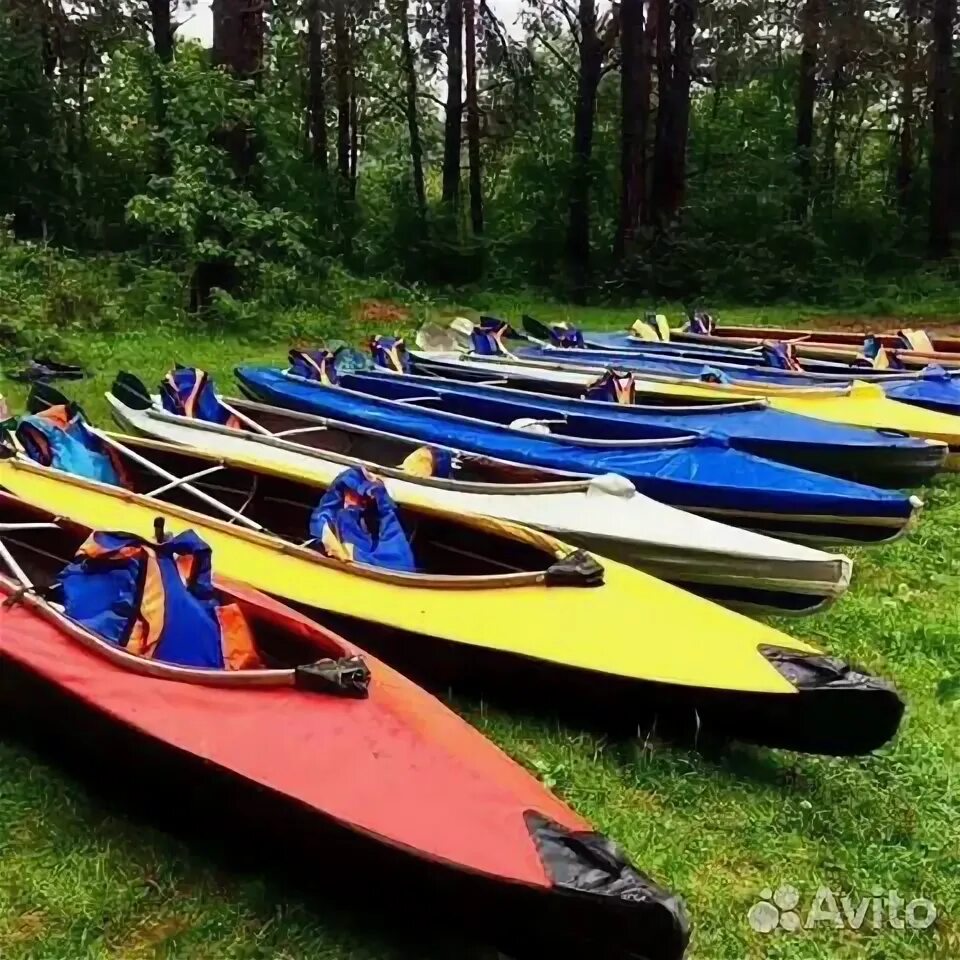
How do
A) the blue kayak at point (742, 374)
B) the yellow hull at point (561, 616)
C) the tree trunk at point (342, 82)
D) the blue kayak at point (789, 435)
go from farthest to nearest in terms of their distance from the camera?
the tree trunk at point (342, 82), the blue kayak at point (742, 374), the blue kayak at point (789, 435), the yellow hull at point (561, 616)

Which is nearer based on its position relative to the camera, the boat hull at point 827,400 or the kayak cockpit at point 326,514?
the kayak cockpit at point 326,514

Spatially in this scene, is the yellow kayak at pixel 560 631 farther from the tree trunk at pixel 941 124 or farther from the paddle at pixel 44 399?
the tree trunk at pixel 941 124

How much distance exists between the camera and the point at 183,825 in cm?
329

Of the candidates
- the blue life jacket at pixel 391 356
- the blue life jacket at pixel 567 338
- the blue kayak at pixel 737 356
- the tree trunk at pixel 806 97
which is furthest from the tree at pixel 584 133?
the blue life jacket at pixel 391 356

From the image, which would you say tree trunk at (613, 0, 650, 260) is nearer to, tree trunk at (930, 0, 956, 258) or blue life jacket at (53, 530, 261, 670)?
tree trunk at (930, 0, 956, 258)

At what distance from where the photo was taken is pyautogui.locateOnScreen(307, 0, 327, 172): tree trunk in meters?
19.5

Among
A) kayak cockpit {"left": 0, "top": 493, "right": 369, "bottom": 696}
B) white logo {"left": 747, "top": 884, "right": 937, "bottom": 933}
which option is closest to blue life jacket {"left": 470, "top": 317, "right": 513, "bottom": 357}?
kayak cockpit {"left": 0, "top": 493, "right": 369, "bottom": 696}

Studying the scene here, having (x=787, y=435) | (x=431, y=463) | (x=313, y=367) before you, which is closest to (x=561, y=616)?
(x=431, y=463)

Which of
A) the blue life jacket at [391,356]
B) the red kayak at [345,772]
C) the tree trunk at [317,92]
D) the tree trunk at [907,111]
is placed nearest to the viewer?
the red kayak at [345,772]

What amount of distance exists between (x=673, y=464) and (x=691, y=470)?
0.12m

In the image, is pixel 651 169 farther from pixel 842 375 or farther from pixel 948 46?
pixel 842 375

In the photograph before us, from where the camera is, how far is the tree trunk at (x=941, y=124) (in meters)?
16.1

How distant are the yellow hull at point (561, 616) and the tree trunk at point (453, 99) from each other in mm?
16339

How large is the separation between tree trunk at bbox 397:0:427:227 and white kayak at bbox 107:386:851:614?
13.8 metres
